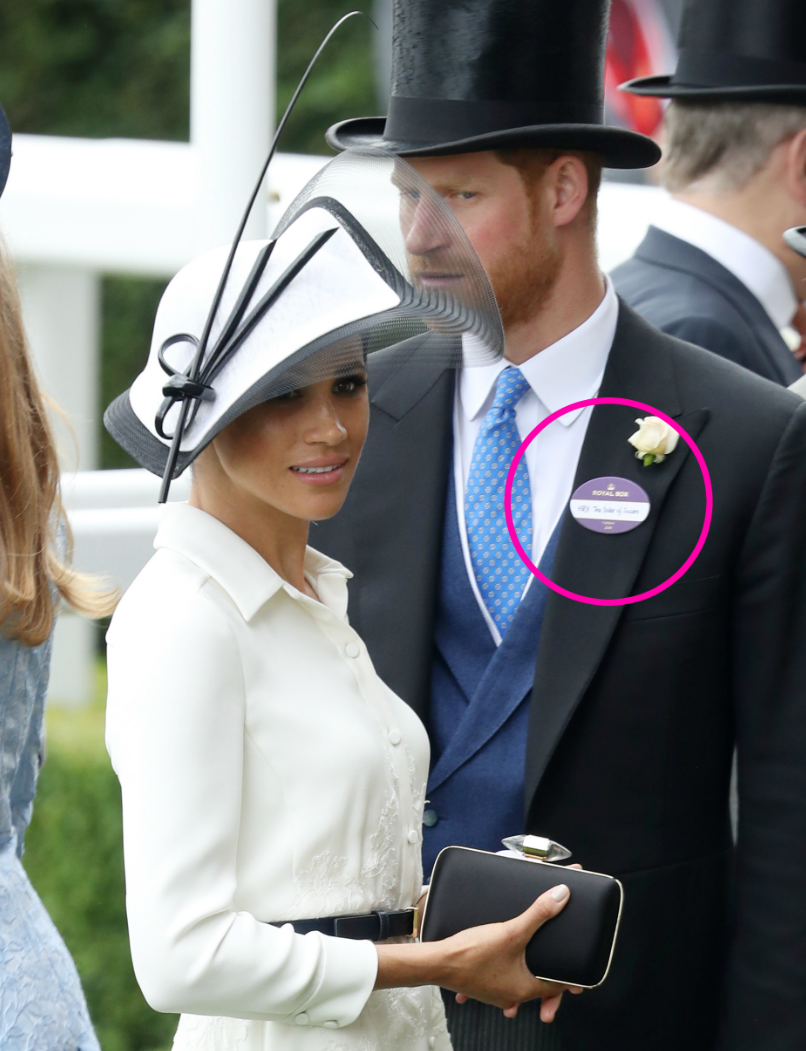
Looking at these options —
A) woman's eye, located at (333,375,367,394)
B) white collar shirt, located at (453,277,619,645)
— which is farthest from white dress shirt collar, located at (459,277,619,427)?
woman's eye, located at (333,375,367,394)

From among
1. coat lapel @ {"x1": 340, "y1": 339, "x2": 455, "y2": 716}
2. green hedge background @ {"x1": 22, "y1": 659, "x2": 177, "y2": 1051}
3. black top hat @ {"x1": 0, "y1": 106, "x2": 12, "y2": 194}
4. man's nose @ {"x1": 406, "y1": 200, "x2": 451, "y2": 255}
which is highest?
black top hat @ {"x1": 0, "y1": 106, "x2": 12, "y2": 194}

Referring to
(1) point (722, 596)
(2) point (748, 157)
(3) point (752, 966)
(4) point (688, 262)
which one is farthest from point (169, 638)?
(2) point (748, 157)

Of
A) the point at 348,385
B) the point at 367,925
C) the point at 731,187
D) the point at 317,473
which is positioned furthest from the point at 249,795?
the point at 731,187

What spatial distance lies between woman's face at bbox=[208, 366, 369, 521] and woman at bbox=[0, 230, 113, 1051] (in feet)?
1.09

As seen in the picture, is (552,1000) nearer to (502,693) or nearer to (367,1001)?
(367,1001)

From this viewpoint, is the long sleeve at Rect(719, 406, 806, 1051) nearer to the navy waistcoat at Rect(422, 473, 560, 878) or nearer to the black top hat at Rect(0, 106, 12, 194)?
the navy waistcoat at Rect(422, 473, 560, 878)

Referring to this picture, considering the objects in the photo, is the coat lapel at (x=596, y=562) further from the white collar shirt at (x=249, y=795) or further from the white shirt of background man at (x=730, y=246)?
the white shirt of background man at (x=730, y=246)

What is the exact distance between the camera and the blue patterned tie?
2.01m

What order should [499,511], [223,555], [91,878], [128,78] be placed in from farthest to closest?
[128,78] → [91,878] → [499,511] → [223,555]

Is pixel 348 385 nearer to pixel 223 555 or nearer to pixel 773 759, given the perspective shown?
pixel 223 555

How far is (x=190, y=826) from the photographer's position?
4.12 ft

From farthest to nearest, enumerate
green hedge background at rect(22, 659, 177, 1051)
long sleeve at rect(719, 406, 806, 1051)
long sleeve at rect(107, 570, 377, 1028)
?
green hedge background at rect(22, 659, 177, 1051), long sleeve at rect(719, 406, 806, 1051), long sleeve at rect(107, 570, 377, 1028)

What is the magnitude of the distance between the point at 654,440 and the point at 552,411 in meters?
0.18

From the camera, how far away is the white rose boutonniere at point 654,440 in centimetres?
195
